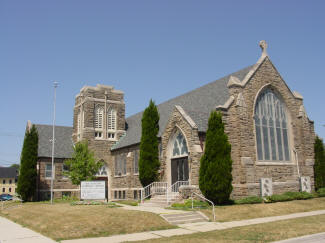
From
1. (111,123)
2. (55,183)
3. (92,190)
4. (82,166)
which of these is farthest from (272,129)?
(55,183)

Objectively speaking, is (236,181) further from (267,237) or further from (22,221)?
(22,221)

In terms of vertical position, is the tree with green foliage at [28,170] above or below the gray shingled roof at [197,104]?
below

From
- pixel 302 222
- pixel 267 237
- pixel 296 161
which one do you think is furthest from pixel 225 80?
pixel 267 237

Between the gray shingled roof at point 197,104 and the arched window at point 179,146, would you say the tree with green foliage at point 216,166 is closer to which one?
the gray shingled roof at point 197,104

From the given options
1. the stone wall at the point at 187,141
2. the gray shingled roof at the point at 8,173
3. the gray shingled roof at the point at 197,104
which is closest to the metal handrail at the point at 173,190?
the stone wall at the point at 187,141

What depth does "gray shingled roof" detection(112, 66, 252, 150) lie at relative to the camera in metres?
24.4

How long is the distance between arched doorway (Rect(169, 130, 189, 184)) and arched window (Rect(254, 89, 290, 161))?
5273 millimetres

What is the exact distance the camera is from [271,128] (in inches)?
969

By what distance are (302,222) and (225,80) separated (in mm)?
15995

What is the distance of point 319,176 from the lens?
25.5 metres

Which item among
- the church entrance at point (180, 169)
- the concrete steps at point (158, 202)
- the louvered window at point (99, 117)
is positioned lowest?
the concrete steps at point (158, 202)

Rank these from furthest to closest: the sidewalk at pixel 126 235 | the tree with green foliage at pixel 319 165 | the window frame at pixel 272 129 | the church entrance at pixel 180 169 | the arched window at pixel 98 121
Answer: the arched window at pixel 98 121, the tree with green foliage at pixel 319 165, the window frame at pixel 272 129, the church entrance at pixel 180 169, the sidewalk at pixel 126 235

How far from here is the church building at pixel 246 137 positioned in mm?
21562

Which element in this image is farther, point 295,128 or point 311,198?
point 295,128
